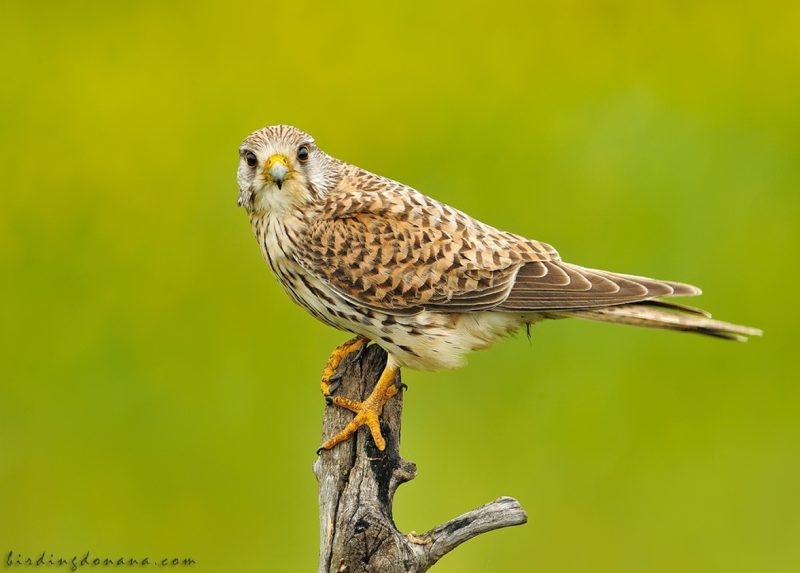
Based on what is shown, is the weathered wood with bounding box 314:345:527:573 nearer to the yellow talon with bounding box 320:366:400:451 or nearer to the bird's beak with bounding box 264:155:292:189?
the yellow talon with bounding box 320:366:400:451

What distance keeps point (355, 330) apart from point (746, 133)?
660cm

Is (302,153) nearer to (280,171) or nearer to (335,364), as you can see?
(280,171)

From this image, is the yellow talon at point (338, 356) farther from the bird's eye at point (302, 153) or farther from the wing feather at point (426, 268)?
the bird's eye at point (302, 153)

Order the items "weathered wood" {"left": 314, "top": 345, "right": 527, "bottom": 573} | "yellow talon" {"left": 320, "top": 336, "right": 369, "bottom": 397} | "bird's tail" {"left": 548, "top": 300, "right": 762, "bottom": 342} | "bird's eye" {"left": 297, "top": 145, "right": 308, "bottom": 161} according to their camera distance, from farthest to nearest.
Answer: "yellow talon" {"left": 320, "top": 336, "right": 369, "bottom": 397}, "bird's eye" {"left": 297, "top": 145, "right": 308, "bottom": 161}, "bird's tail" {"left": 548, "top": 300, "right": 762, "bottom": 342}, "weathered wood" {"left": 314, "top": 345, "right": 527, "bottom": 573}

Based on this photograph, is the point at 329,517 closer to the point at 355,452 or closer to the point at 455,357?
the point at 355,452

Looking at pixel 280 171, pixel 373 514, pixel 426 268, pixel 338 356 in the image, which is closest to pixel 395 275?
pixel 426 268

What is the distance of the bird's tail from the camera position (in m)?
6.41

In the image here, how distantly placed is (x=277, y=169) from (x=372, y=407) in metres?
1.40

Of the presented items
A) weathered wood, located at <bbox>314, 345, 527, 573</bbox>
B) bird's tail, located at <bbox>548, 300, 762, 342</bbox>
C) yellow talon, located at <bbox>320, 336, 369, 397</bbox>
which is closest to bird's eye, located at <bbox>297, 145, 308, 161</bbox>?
yellow talon, located at <bbox>320, 336, 369, 397</bbox>

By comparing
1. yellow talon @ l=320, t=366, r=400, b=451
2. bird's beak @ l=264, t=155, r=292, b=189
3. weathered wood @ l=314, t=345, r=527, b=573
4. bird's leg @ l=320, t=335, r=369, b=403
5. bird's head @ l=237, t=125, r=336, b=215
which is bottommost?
weathered wood @ l=314, t=345, r=527, b=573

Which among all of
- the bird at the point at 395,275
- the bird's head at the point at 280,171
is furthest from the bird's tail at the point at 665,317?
the bird's head at the point at 280,171

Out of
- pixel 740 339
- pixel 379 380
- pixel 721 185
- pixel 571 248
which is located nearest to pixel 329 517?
pixel 379 380

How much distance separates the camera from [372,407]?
264 inches

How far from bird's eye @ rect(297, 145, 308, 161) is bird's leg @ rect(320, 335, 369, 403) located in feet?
3.85
